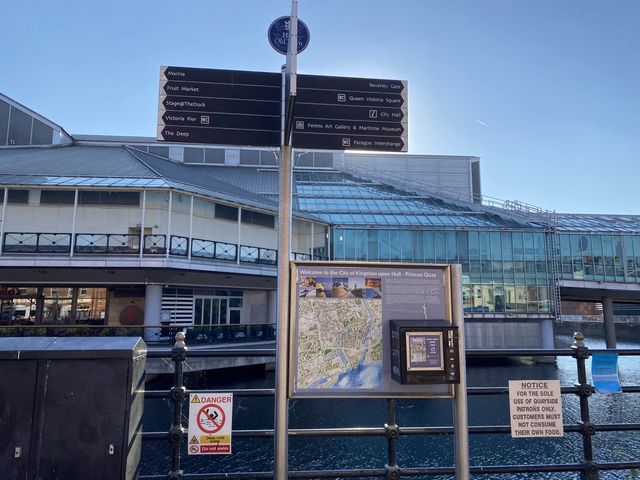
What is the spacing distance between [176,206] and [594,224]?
3989 centimetres

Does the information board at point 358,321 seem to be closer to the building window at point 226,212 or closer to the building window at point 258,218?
the building window at point 226,212

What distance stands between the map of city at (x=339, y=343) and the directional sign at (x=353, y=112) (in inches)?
53.3

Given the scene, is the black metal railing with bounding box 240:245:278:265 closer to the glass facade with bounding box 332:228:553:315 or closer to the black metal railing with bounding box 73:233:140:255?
the glass facade with bounding box 332:228:553:315

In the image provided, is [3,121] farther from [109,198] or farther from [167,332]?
[167,332]

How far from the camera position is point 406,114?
369cm

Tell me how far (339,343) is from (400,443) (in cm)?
1022

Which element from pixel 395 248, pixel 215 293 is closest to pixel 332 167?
pixel 395 248

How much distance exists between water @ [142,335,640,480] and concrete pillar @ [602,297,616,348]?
22818 mm

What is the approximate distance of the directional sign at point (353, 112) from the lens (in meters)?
3.67

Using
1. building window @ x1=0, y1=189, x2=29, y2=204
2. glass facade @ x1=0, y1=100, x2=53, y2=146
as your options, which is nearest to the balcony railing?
building window @ x1=0, y1=189, x2=29, y2=204

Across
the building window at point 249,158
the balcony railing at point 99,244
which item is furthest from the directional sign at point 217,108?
the building window at point 249,158

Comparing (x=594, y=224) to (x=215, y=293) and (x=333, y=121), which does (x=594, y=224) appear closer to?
(x=215, y=293)

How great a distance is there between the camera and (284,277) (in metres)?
3.29

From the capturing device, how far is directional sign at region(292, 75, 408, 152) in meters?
3.67
